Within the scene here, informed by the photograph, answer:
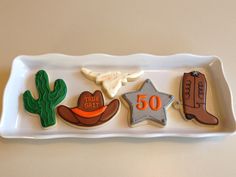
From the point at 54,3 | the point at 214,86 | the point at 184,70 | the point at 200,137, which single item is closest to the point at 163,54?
the point at 184,70

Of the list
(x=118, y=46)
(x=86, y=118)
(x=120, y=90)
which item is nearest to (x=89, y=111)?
(x=86, y=118)

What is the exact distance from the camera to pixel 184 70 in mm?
888

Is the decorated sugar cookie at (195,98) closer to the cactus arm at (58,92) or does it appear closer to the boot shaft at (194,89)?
the boot shaft at (194,89)

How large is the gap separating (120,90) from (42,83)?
0.85 feet

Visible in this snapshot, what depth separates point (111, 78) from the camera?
2.75ft

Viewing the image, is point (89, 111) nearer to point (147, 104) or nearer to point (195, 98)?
point (147, 104)

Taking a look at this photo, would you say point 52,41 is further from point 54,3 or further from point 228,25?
point 228,25

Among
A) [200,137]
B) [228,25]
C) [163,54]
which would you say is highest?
[228,25]

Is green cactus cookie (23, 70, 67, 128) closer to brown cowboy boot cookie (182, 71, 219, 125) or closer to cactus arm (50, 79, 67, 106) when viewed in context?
cactus arm (50, 79, 67, 106)

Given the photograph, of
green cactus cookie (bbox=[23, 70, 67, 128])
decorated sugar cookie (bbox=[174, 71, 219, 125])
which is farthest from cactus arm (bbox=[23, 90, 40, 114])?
decorated sugar cookie (bbox=[174, 71, 219, 125])

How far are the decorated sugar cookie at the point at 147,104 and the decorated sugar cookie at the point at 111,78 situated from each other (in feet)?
0.14

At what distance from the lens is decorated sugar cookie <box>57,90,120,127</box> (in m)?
0.76

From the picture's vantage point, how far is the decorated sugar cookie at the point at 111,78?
82cm

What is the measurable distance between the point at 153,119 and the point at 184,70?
0.78 feet
